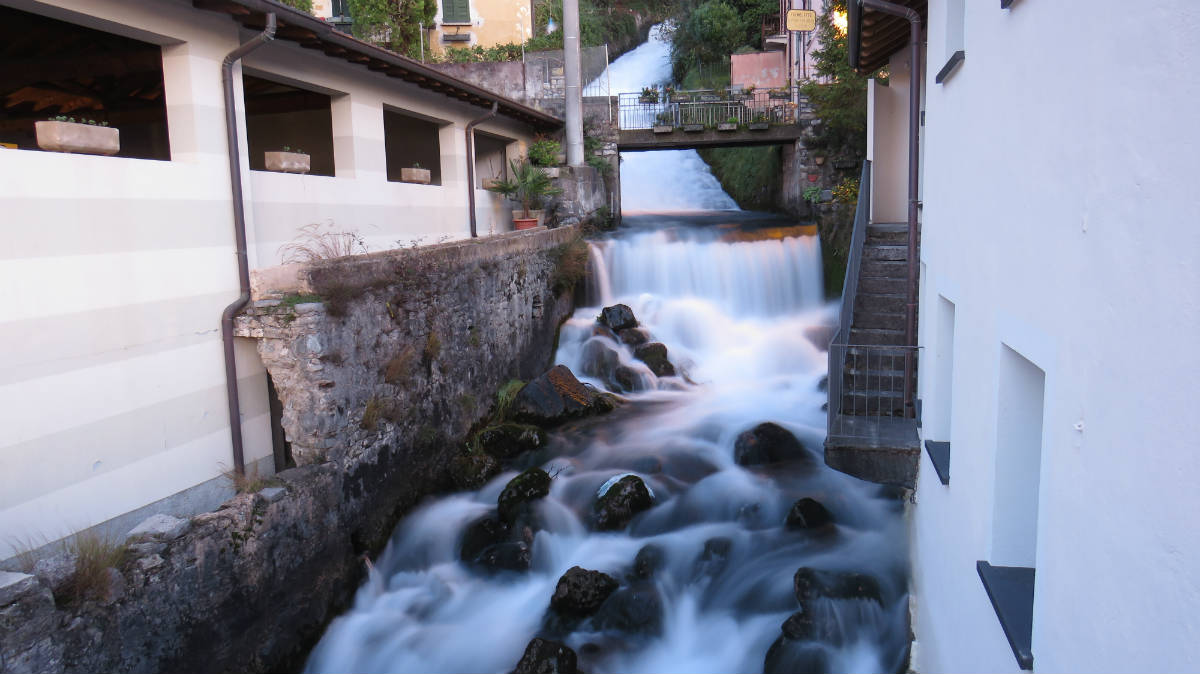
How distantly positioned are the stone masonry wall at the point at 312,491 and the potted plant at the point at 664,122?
8.37 m

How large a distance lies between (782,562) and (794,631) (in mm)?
1051

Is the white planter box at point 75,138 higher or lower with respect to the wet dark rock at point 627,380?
higher

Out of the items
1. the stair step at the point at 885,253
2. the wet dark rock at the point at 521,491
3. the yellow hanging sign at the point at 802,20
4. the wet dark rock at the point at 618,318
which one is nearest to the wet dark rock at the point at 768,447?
the wet dark rock at the point at 521,491

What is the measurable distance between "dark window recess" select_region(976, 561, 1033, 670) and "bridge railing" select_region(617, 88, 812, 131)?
51.4ft

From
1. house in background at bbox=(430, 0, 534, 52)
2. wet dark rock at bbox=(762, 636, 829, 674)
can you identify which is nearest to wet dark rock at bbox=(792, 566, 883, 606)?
wet dark rock at bbox=(762, 636, 829, 674)

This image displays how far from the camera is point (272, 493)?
6598 mm

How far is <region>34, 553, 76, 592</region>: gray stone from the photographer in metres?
4.60

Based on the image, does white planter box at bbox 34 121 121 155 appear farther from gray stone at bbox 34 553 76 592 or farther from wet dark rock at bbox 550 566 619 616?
wet dark rock at bbox 550 566 619 616

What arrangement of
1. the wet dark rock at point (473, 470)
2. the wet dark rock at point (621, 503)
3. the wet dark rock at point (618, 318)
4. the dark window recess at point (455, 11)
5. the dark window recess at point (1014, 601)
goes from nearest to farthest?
the dark window recess at point (1014, 601)
the wet dark rock at point (621, 503)
the wet dark rock at point (473, 470)
the wet dark rock at point (618, 318)
the dark window recess at point (455, 11)

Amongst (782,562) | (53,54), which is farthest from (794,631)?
(53,54)

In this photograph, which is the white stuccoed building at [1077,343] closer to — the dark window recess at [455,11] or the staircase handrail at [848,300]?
the staircase handrail at [848,300]

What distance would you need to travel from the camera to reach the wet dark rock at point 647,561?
729 cm

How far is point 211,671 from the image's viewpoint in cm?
587

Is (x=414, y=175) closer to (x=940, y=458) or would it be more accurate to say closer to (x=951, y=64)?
(x=951, y=64)
